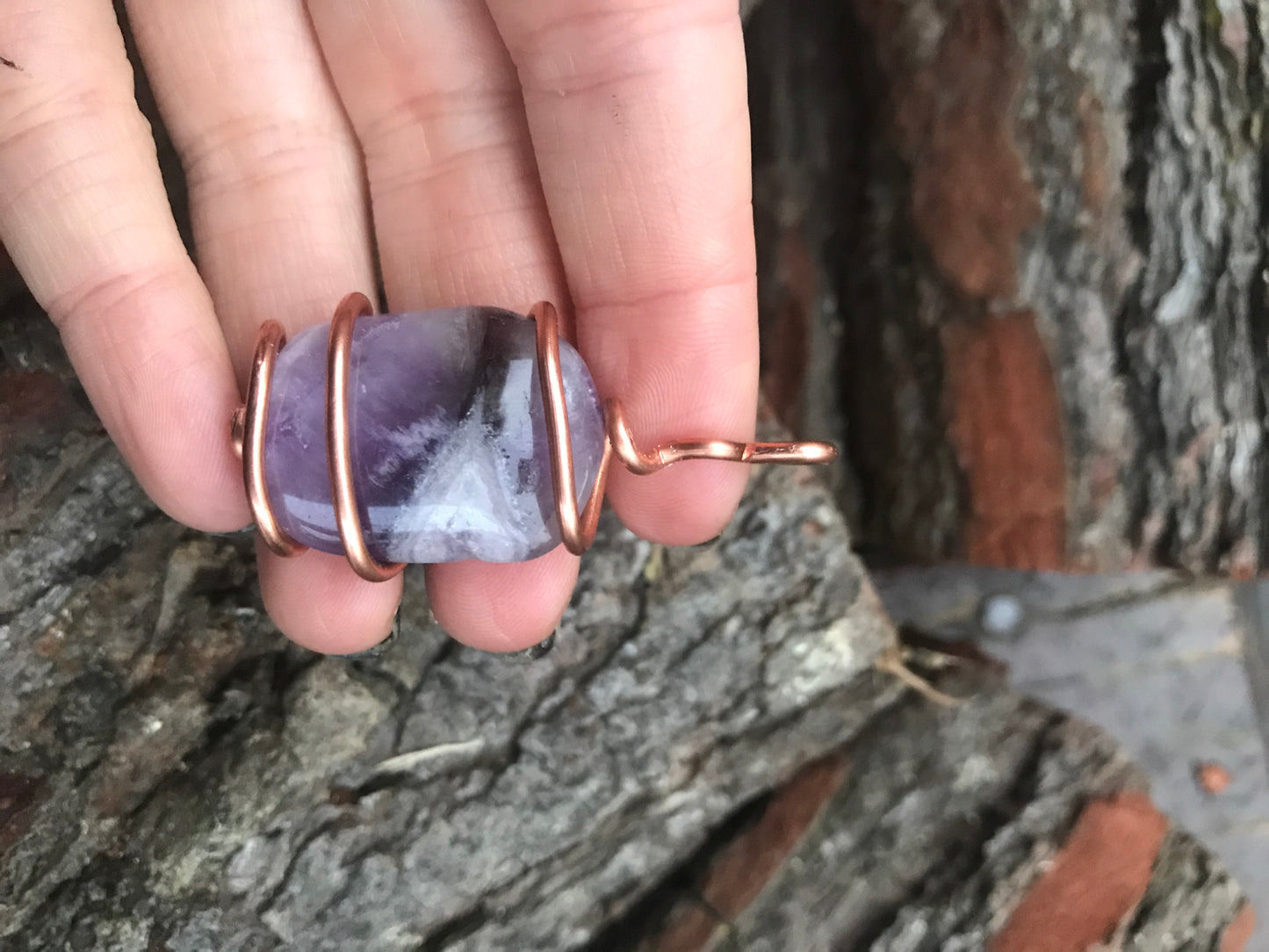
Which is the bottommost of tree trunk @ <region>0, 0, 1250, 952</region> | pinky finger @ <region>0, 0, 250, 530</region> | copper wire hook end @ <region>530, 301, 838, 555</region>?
tree trunk @ <region>0, 0, 1250, 952</region>

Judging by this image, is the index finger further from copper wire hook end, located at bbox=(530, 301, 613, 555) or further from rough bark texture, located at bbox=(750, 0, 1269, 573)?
rough bark texture, located at bbox=(750, 0, 1269, 573)

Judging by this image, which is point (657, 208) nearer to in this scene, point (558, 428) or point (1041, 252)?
point (558, 428)

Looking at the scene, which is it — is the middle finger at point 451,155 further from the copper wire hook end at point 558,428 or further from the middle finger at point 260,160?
the copper wire hook end at point 558,428

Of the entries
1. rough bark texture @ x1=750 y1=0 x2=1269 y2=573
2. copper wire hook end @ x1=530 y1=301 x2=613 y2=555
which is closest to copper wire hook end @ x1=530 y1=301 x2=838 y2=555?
copper wire hook end @ x1=530 y1=301 x2=613 y2=555

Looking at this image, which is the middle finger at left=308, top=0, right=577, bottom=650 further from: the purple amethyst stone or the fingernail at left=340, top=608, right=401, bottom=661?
the purple amethyst stone

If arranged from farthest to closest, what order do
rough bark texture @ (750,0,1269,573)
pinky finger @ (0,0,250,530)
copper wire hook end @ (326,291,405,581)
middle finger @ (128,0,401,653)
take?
1. rough bark texture @ (750,0,1269,573)
2. middle finger @ (128,0,401,653)
3. pinky finger @ (0,0,250,530)
4. copper wire hook end @ (326,291,405,581)

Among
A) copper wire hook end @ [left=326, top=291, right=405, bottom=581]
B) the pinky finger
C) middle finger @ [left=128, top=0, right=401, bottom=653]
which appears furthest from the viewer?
middle finger @ [left=128, top=0, right=401, bottom=653]

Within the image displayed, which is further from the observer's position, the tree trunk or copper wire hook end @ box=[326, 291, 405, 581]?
the tree trunk

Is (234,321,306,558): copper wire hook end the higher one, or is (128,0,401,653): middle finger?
(128,0,401,653): middle finger
